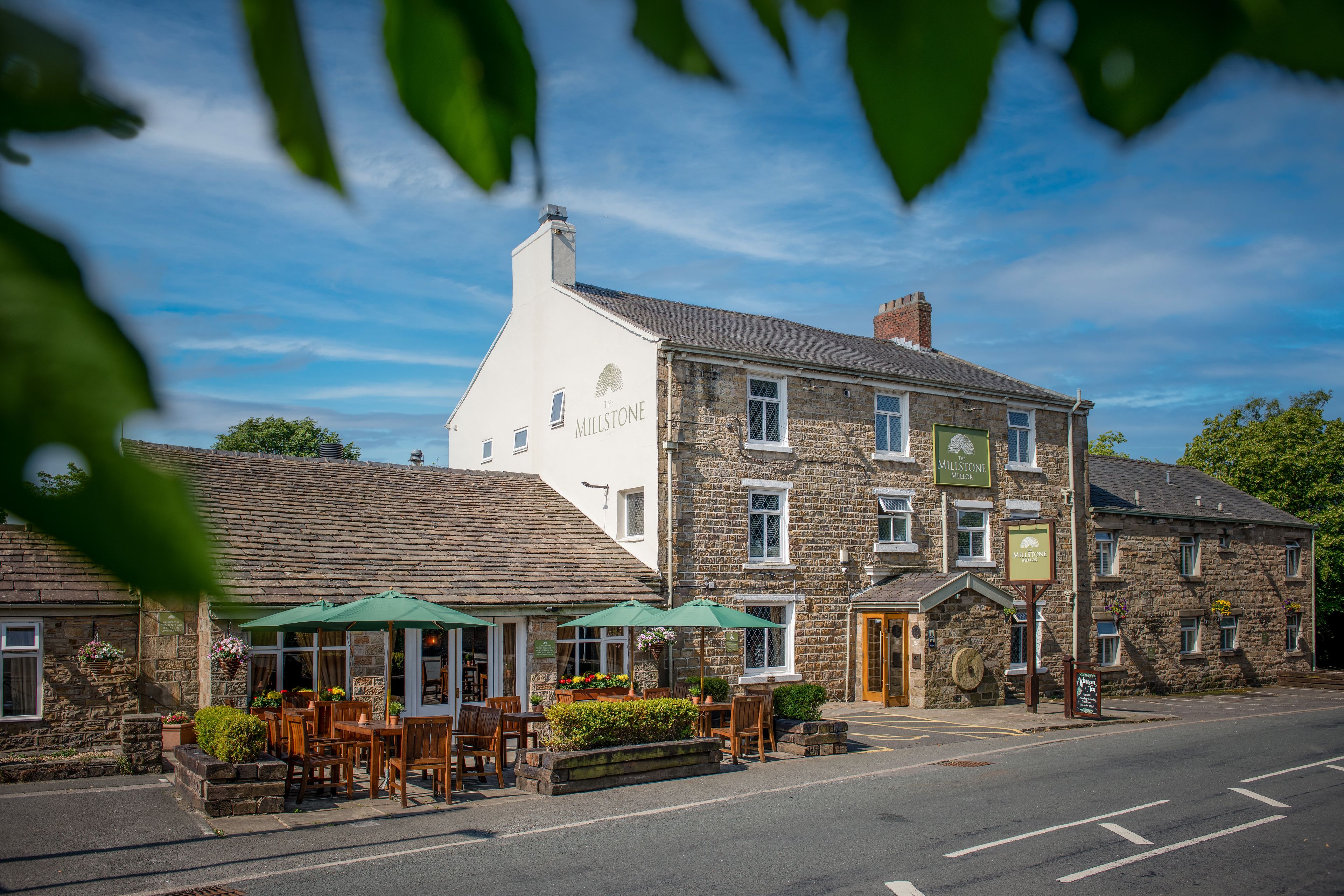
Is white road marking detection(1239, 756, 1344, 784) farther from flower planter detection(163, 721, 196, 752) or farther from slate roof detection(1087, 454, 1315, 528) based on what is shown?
flower planter detection(163, 721, 196, 752)

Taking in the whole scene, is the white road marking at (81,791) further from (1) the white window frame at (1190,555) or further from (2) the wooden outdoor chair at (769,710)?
(1) the white window frame at (1190,555)

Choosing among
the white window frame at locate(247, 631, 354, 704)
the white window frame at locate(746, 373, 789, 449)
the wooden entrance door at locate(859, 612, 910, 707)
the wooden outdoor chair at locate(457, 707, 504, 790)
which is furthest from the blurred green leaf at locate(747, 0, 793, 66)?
the wooden entrance door at locate(859, 612, 910, 707)

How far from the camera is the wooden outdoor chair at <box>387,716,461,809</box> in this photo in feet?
41.9

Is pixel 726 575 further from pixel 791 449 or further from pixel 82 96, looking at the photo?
pixel 82 96

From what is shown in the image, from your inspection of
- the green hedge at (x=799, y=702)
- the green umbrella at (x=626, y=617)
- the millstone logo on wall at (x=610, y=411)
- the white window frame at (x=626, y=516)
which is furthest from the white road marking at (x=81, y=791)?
the millstone logo on wall at (x=610, y=411)

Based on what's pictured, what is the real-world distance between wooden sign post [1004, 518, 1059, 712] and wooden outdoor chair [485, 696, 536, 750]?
37.8ft

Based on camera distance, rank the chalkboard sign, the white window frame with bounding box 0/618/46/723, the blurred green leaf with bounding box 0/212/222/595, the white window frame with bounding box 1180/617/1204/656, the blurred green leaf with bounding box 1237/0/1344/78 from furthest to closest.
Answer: the white window frame with bounding box 1180/617/1204/656 < the chalkboard sign < the white window frame with bounding box 0/618/46/723 < the blurred green leaf with bounding box 1237/0/1344/78 < the blurred green leaf with bounding box 0/212/222/595

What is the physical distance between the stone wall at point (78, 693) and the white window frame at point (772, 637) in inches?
474

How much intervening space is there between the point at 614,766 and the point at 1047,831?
5.95 meters

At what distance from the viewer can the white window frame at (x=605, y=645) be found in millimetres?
20547

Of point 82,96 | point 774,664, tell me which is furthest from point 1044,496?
point 82,96

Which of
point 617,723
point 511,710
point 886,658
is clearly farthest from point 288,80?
point 886,658

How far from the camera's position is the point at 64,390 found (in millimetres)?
453

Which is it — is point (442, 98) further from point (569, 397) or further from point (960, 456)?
point (960, 456)
